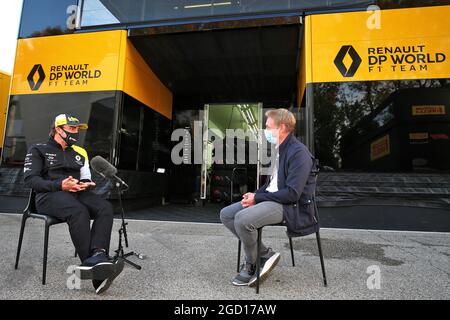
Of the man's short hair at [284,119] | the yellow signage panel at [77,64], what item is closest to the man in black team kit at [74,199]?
the man's short hair at [284,119]

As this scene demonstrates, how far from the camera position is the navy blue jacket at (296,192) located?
6.75 feet

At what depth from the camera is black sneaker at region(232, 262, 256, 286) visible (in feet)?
7.25

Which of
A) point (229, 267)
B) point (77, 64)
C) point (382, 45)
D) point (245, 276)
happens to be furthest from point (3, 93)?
point (382, 45)

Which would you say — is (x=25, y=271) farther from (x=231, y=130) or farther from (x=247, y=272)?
(x=231, y=130)

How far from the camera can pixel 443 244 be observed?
359 centimetres

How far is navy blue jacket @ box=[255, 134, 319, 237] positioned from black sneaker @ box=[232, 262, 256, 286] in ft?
1.31

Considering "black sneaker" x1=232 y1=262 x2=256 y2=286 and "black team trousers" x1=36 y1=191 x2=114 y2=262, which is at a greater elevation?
"black team trousers" x1=36 y1=191 x2=114 y2=262

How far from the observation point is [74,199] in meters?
2.29

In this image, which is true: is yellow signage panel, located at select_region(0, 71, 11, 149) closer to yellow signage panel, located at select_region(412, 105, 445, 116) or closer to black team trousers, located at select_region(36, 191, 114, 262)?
black team trousers, located at select_region(36, 191, 114, 262)

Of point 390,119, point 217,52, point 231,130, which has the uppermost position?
point 217,52

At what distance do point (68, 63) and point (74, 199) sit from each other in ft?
13.4

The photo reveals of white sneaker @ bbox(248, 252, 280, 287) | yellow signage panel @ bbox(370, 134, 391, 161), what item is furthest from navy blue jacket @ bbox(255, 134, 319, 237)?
yellow signage panel @ bbox(370, 134, 391, 161)
